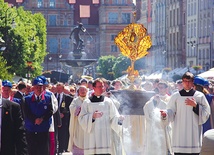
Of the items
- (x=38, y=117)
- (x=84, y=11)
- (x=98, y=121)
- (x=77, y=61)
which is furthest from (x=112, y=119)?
(x=84, y=11)

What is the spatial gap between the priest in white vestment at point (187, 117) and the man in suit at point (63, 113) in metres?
7.19

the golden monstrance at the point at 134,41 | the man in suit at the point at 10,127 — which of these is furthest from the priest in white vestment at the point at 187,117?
the golden monstrance at the point at 134,41

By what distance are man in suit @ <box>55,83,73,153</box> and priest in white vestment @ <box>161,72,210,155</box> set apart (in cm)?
719

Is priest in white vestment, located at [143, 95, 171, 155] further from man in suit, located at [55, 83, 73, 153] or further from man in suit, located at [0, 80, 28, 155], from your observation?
man in suit, located at [0, 80, 28, 155]

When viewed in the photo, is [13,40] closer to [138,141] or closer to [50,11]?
[138,141]

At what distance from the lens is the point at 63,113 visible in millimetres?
21875

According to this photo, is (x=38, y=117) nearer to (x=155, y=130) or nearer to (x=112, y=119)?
(x=112, y=119)

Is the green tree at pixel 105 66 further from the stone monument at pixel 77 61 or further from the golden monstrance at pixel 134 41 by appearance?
the golden monstrance at pixel 134 41

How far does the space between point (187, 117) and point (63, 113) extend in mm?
7846

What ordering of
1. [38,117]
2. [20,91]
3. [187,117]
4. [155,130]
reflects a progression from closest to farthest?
1. [187,117]
2. [38,117]
3. [155,130]
4. [20,91]

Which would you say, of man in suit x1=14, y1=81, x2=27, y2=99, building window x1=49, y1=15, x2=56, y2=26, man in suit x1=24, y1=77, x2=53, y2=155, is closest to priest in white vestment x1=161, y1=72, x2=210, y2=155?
man in suit x1=24, y1=77, x2=53, y2=155

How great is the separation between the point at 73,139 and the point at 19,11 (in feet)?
192

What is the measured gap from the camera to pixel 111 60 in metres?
119

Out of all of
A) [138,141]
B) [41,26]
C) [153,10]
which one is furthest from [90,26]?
[138,141]
